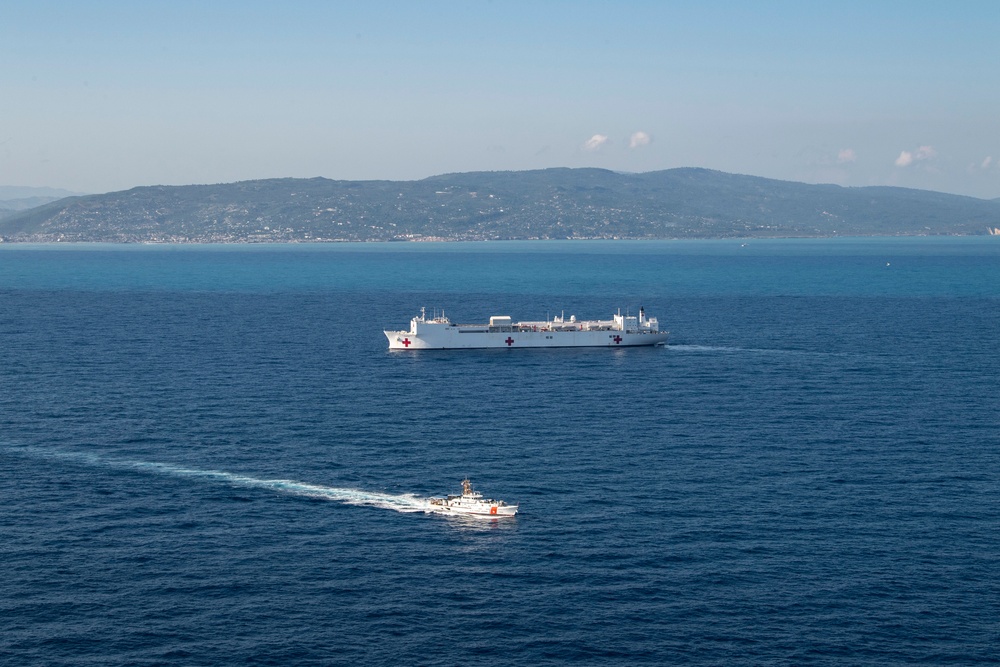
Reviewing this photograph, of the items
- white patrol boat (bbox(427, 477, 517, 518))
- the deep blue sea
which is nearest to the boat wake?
the deep blue sea

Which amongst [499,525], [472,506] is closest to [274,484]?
[472,506]

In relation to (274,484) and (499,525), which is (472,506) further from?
(274,484)

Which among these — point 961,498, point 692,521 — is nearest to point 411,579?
point 692,521

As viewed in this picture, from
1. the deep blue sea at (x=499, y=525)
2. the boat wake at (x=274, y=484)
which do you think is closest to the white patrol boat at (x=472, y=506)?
the deep blue sea at (x=499, y=525)

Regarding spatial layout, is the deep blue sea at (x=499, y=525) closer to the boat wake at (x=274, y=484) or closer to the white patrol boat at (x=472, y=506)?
the boat wake at (x=274, y=484)

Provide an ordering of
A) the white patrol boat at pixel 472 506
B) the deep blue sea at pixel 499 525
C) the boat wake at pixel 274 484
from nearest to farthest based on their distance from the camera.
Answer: the deep blue sea at pixel 499 525, the white patrol boat at pixel 472 506, the boat wake at pixel 274 484

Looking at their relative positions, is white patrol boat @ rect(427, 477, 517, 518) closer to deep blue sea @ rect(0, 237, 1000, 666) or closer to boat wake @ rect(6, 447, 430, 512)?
deep blue sea @ rect(0, 237, 1000, 666)
